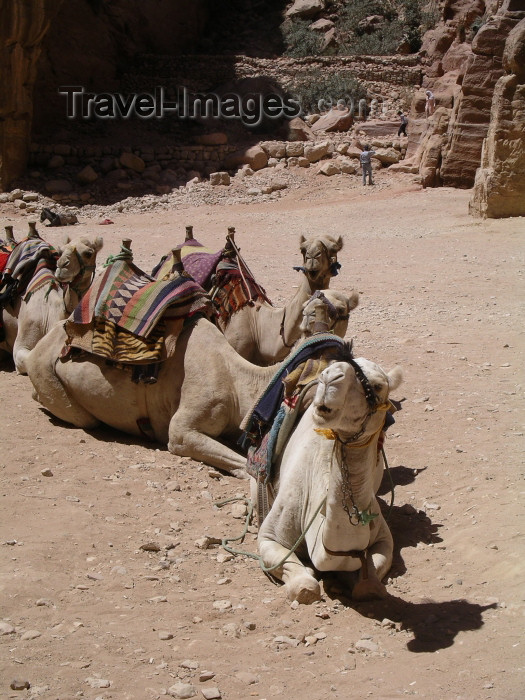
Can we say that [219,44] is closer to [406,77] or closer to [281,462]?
[406,77]

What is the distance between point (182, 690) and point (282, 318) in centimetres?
470

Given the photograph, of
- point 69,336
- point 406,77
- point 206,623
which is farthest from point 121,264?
point 406,77

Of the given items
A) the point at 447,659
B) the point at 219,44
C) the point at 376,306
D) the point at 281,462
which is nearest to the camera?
the point at 447,659

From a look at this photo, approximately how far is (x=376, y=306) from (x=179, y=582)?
688cm

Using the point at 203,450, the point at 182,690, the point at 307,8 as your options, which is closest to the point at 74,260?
the point at 203,450

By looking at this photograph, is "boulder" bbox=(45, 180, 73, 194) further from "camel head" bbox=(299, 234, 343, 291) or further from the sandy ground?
"camel head" bbox=(299, 234, 343, 291)

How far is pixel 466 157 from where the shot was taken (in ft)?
67.2

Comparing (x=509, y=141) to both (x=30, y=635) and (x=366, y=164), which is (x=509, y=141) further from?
(x=30, y=635)

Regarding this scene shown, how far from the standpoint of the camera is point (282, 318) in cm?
796

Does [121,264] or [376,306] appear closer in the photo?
[121,264]

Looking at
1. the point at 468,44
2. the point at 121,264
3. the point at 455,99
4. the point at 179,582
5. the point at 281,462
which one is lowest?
the point at 179,582

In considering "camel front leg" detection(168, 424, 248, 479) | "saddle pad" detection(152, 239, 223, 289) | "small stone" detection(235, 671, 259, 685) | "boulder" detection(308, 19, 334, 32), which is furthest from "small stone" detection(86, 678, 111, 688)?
"boulder" detection(308, 19, 334, 32)

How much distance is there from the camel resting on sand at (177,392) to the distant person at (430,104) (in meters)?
18.7

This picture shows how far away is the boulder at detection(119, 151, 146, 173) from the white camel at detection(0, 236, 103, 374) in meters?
18.3
